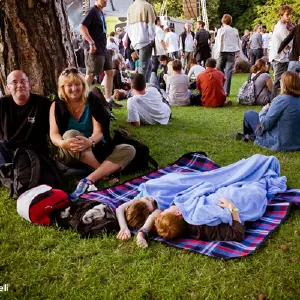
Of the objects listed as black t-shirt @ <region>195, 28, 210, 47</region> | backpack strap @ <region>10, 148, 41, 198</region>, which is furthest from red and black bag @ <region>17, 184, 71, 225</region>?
black t-shirt @ <region>195, 28, 210, 47</region>

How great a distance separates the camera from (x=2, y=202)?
13.2 feet

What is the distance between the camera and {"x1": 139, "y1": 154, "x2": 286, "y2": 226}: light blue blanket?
323 centimetres

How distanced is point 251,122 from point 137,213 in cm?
337

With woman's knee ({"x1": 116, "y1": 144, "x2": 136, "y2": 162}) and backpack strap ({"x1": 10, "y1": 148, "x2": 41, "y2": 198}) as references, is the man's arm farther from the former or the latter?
backpack strap ({"x1": 10, "y1": 148, "x2": 41, "y2": 198})

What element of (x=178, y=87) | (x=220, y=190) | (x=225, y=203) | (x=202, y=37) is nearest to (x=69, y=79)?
(x=220, y=190)

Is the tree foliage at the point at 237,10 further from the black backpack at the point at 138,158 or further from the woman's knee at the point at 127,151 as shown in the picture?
the woman's knee at the point at 127,151

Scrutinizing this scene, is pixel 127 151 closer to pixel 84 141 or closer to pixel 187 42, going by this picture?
pixel 84 141

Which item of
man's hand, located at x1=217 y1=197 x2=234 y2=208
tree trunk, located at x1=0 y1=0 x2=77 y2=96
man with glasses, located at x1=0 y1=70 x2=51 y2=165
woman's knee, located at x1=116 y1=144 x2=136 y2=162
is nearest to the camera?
man's hand, located at x1=217 y1=197 x2=234 y2=208

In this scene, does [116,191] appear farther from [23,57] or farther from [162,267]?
[23,57]

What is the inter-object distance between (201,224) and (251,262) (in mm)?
497

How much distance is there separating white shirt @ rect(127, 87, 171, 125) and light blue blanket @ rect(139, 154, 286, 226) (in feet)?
10.5

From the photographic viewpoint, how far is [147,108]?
7160mm

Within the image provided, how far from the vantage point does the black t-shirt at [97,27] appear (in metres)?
7.18

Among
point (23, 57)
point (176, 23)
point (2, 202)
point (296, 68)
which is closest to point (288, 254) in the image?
point (2, 202)
